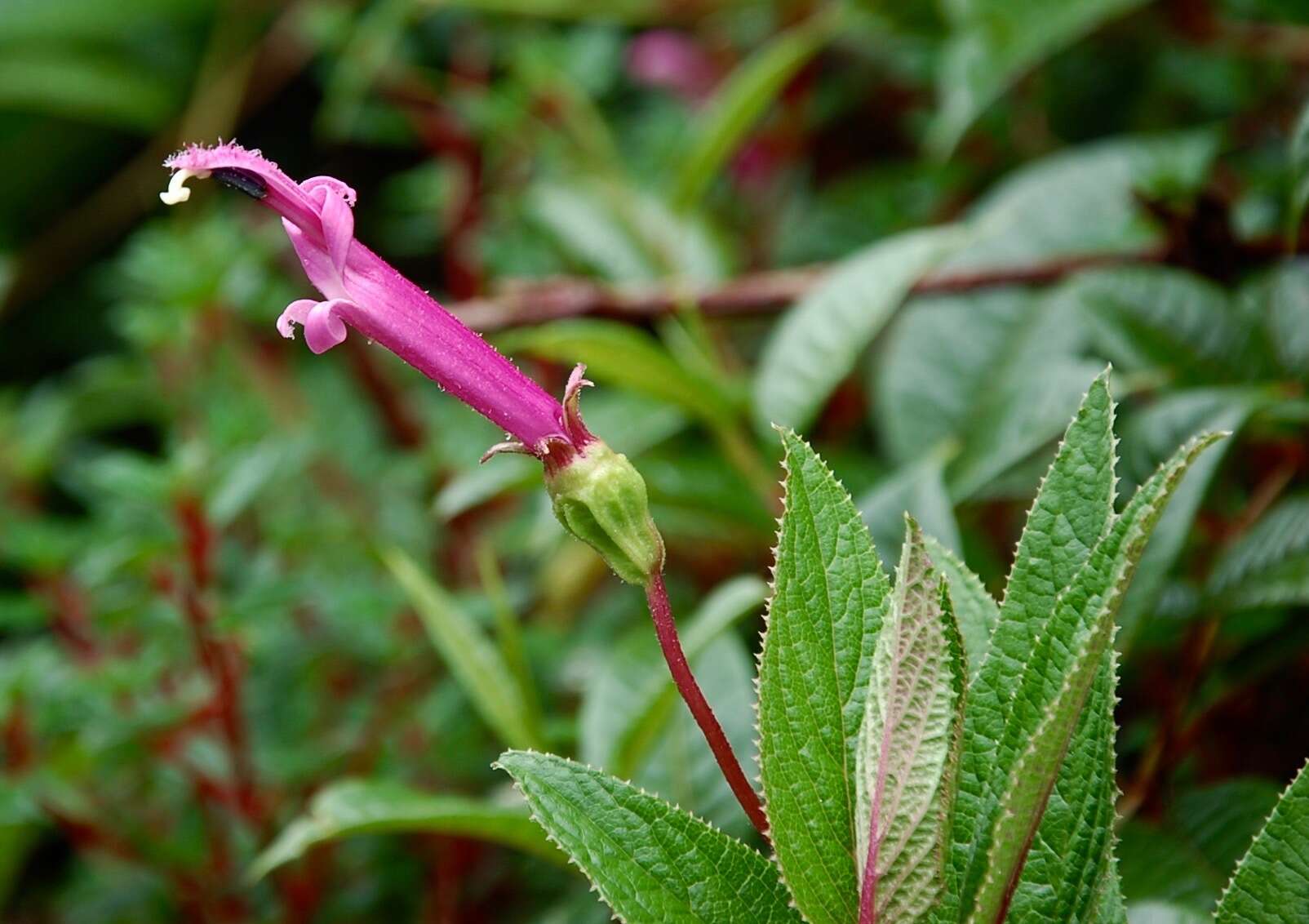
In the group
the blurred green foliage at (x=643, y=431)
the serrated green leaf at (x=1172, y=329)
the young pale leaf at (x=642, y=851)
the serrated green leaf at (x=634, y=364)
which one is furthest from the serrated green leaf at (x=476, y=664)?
the serrated green leaf at (x=1172, y=329)

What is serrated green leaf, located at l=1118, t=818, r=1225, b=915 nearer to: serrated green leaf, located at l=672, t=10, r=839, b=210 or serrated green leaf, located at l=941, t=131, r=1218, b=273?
serrated green leaf, located at l=941, t=131, r=1218, b=273

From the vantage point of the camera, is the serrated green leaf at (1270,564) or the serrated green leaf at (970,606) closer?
the serrated green leaf at (970,606)

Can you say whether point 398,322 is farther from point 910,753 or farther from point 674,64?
point 674,64

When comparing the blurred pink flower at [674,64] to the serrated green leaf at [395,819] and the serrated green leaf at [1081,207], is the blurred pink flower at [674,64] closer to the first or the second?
the serrated green leaf at [1081,207]

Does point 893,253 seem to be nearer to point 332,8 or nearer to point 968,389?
point 968,389

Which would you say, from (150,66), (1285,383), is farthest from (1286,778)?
(150,66)

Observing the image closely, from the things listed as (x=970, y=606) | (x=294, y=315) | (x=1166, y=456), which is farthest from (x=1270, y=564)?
(x=294, y=315)
